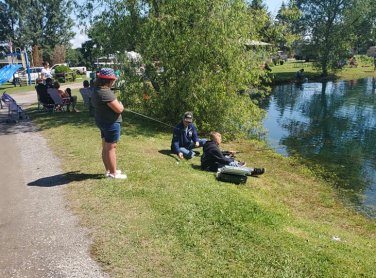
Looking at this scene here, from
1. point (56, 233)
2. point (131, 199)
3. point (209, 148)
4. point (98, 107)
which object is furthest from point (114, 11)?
point (56, 233)

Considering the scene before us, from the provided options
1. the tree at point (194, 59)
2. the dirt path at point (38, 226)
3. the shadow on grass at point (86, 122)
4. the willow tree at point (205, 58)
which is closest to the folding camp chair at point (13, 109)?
the shadow on grass at point (86, 122)

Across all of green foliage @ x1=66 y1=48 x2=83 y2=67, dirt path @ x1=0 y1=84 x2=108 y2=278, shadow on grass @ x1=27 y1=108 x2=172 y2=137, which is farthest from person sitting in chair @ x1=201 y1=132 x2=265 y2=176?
green foliage @ x1=66 y1=48 x2=83 y2=67

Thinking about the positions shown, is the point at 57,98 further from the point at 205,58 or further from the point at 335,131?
the point at 335,131

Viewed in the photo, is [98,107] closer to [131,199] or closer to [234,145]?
[131,199]

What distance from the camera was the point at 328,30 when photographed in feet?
153

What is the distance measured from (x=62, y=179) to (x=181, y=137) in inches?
150

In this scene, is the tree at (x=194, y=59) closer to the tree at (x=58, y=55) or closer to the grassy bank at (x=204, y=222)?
the grassy bank at (x=204, y=222)

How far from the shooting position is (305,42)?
48.9 m

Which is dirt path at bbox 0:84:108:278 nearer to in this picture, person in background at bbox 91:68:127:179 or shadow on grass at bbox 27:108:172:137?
Result: person in background at bbox 91:68:127:179

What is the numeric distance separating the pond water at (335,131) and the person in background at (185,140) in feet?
14.3

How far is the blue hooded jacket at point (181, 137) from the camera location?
1070cm

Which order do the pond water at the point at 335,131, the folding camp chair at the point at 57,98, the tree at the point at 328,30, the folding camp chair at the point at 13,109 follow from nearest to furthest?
the pond water at the point at 335,131, the folding camp chair at the point at 13,109, the folding camp chair at the point at 57,98, the tree at the point at 328,30

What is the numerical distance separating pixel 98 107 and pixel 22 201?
212 centimetres

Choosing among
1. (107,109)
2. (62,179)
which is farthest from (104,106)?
(62,179)
